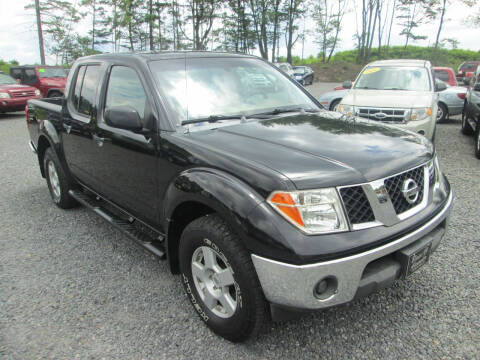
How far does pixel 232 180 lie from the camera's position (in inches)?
83.0

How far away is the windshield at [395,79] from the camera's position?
25.5ft

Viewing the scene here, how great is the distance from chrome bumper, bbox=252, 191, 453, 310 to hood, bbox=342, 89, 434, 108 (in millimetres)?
5058

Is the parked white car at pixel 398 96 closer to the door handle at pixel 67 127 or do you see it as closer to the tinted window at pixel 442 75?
the door handle at pixel 67 127

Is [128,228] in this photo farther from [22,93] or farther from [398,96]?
[22,93]

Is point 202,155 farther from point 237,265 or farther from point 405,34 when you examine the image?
point 405,34

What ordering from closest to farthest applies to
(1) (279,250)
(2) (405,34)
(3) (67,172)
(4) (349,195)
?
1. (1) (279,250)
2. (4) (349,195)
3. (3) (67,172)
4. (2) (405,34)

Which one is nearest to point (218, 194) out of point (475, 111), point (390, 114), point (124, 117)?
point (124, 117)

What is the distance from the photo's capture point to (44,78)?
16.9m

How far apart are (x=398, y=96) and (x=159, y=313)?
247 inches

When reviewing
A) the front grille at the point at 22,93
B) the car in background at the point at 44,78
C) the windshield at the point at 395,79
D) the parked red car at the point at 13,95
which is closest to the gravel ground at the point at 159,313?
the windshield at the point at 395,79

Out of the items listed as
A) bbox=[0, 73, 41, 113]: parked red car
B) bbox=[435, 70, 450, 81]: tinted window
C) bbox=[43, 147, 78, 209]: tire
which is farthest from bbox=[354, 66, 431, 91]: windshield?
bbox=[0, 73, 41, 113]: parked red car

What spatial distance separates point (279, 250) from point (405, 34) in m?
51.4

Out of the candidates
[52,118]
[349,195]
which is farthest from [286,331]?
[52,118]

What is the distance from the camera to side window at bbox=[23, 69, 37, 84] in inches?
668
